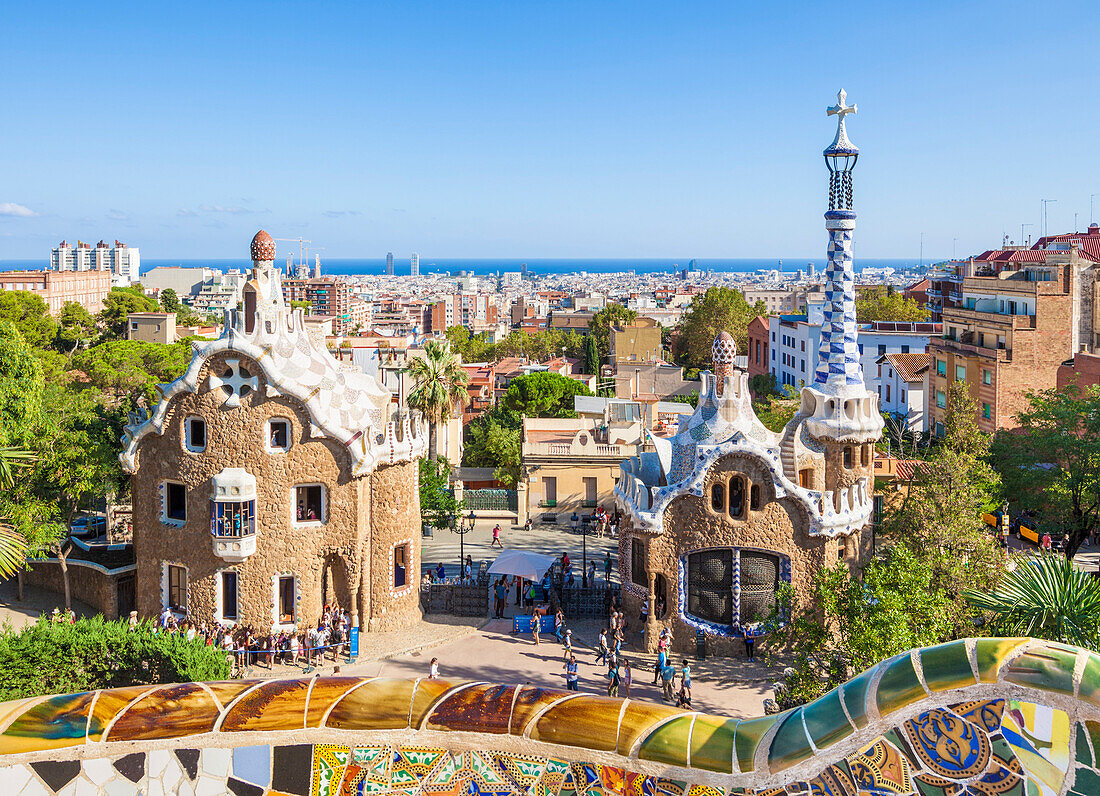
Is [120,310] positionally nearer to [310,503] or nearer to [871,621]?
[310,503]

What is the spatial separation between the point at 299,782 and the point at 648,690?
17561 mm

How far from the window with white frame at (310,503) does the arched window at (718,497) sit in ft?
37.1

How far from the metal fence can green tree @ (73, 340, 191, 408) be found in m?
18.0

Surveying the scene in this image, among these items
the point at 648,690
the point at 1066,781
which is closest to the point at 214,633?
the point at 648,690

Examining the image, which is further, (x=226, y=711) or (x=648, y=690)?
(x=648, y=690)

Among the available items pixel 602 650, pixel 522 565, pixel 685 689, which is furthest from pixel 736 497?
pixel 522 565

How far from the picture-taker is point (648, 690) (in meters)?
25.8

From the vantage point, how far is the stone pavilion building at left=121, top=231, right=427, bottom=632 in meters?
27.8

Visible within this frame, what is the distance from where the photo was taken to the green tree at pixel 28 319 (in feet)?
215

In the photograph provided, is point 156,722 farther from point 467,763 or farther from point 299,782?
point 467,763

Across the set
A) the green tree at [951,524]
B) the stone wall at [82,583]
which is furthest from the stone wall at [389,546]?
the green tree at [951,524]

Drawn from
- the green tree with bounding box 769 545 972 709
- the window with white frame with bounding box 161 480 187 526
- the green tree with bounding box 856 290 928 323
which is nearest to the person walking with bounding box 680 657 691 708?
the green tree with bounding box 769 545 972 709

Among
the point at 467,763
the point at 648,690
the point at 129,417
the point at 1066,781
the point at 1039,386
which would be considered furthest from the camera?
the point at 1039,386

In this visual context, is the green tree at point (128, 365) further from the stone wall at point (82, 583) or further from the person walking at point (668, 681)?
the person walking at point (668, 681)
